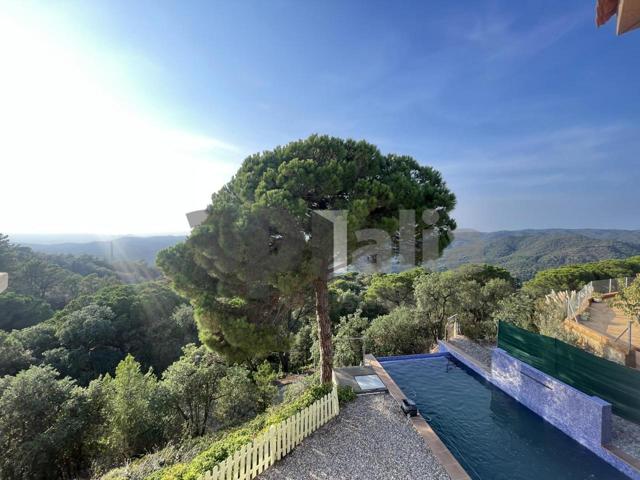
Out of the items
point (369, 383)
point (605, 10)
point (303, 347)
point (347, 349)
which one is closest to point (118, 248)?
point (303, 347)

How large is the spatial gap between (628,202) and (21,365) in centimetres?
4726

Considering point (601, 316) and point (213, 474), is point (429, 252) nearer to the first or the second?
point (213, 474)

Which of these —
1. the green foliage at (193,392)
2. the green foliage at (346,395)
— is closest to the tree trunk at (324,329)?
the green foliage at (346,395)

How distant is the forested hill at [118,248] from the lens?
49.1 m

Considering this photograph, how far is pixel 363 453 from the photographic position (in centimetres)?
532

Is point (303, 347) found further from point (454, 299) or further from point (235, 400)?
point (235, 400)

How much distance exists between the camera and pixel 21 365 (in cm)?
1512

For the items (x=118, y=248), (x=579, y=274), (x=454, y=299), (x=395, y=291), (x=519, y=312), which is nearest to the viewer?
(x=519, y=312)

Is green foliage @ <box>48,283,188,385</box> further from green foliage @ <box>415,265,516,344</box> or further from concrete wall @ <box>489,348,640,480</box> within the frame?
concrete wall @ <box>489,348,640,480</box>

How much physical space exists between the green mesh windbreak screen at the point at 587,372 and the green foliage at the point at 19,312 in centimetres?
2934

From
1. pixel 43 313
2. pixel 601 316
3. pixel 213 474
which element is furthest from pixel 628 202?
pixel 43 313

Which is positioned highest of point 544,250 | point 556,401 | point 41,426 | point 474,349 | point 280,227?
point 280,227

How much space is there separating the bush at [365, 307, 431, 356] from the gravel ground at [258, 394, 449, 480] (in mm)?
5643

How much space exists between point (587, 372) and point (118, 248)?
6211cm
